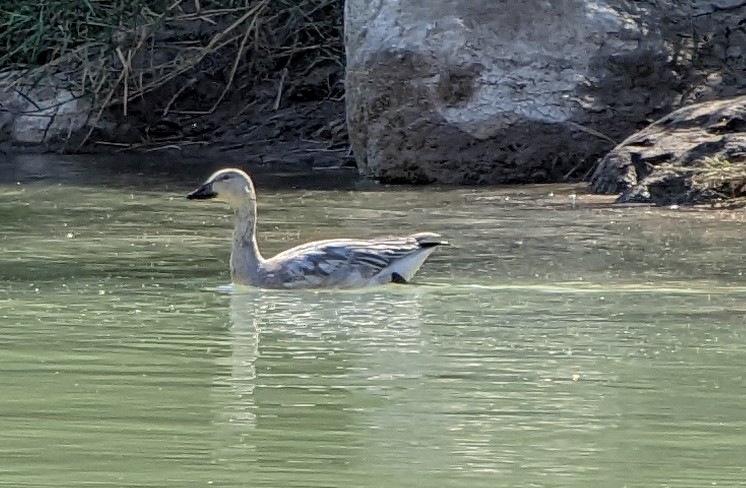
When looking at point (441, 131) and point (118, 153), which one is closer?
point (441, 131)

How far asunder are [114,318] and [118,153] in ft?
28.6

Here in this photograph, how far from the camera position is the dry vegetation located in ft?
48.0

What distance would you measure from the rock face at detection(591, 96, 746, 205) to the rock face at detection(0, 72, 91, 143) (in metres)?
5.53

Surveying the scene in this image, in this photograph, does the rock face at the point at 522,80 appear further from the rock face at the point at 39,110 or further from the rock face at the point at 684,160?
the rock face at the point at 39,110

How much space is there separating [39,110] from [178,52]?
1.28 metres

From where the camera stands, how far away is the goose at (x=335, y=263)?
7.43 metres

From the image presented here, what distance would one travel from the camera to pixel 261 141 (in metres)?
14.7

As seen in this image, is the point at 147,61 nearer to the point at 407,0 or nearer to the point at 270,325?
the point at 407,0

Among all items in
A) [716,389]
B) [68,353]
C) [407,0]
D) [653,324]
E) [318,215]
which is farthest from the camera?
[407,0]

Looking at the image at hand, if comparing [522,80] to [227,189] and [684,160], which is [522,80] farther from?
[227,189]

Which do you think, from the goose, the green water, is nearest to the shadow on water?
the green water

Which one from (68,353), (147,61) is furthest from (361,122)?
(68,353)

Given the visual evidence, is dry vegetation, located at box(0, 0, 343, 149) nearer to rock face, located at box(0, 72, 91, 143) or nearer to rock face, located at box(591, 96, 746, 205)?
rock face, located at box(0, 72, 91, 143)

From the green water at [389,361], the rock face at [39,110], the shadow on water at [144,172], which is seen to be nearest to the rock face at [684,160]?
the green water at [389,361]
